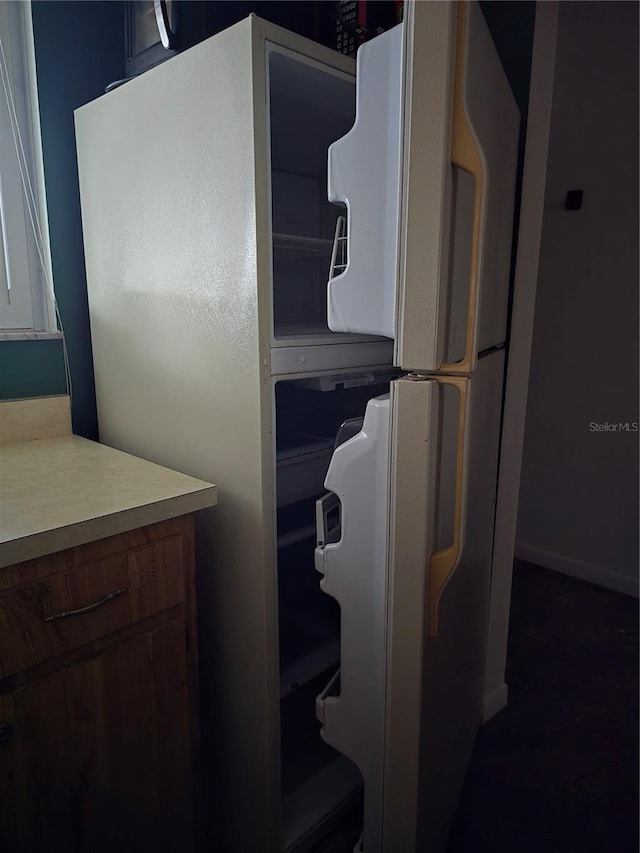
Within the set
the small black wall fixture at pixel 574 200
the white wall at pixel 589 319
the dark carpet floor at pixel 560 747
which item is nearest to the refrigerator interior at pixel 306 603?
the dark carpet floor at pixel 560 747

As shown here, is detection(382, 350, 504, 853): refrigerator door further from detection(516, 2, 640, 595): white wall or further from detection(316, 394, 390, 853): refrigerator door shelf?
detection(516, 2, 640, 595): white wall

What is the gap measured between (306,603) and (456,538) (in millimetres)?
872

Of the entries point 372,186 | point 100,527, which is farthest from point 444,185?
point 100,527

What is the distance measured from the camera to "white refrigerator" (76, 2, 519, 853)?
777 millimetres

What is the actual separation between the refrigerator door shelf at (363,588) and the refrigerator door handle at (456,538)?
8cm

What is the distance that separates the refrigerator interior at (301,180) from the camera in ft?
3.48

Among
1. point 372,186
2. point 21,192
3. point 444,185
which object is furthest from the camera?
point 21,192

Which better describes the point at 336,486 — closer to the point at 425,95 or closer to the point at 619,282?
the point at 425,95

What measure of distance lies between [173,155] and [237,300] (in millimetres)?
354

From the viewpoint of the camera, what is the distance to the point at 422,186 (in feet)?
2.37

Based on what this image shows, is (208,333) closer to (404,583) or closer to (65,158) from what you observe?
(404,583)

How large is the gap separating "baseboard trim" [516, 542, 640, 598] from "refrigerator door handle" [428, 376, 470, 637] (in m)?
2.03

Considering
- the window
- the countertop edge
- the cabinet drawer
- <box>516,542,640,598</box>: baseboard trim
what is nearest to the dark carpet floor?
<box>516,542,640,598</box>: baseboard trim

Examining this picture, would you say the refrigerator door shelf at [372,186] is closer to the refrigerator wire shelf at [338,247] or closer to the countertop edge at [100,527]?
the refrigerator wire shelf at [338,247]
